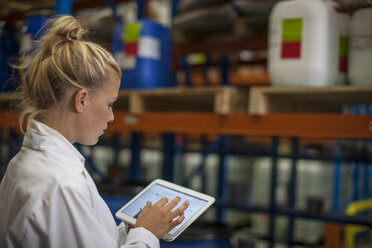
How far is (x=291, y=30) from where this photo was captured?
95.8 inches

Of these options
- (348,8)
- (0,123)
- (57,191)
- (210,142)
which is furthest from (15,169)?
(210,142)

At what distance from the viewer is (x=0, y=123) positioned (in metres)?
3.66

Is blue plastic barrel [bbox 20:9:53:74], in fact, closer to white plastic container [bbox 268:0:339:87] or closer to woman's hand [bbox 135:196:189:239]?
white plastic container [bbox 268:0:339:87]

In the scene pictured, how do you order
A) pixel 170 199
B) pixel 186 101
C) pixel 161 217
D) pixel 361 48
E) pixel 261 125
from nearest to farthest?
pixel 161 217 < pixel 170 199 < pixel 361 48 < pixel 261 125 < pixel 186 101

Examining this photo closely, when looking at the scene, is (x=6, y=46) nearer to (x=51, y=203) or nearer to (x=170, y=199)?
(x=170, y=199)

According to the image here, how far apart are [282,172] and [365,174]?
265 centimetres

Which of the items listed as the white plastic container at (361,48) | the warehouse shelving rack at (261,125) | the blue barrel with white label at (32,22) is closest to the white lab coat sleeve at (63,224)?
the warehouse shelving rack at (261,125)

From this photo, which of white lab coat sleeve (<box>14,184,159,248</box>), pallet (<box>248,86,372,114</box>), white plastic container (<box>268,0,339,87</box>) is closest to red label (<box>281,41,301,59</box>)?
white plastic container (<box>268,0,339,87</box>)

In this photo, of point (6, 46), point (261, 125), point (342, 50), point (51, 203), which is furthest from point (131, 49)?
point (51, 203)

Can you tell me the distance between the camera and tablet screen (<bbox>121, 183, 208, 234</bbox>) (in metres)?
1.67

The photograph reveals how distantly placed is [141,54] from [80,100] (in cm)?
172

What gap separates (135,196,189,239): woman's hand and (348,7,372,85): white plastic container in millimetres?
1349

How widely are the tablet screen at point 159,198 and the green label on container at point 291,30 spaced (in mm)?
1201

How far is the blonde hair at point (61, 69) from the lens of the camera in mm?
1504
